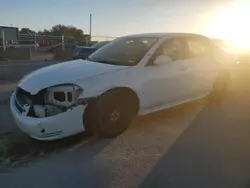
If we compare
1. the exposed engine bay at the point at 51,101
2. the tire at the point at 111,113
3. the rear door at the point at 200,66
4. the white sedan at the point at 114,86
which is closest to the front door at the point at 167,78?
the white sedan at the point at 114,86

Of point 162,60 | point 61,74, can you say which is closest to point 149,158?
point 61,74

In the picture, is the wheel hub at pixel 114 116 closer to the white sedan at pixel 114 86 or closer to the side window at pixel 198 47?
the white sedan at pixel 114 86

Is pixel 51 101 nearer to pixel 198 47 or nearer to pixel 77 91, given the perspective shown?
pixel 77 91

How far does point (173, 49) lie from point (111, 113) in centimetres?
192

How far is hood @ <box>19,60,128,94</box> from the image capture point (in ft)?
16.1

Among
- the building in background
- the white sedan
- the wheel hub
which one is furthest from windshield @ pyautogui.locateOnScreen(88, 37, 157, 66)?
the building in background

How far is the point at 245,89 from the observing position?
972 centimetres

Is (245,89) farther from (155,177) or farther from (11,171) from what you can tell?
(11,171)

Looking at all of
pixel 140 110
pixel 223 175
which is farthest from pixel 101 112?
pixel 223 175

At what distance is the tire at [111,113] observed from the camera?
16.2 ft

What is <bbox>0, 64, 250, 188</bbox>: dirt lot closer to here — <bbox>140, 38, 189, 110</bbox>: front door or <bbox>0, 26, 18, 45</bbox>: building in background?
<bbox>140, 38, 189, 110</bbox>: front door

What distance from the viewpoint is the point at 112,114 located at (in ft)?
17.0

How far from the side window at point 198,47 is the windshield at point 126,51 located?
861mm

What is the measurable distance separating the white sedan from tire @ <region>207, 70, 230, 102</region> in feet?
1.55
